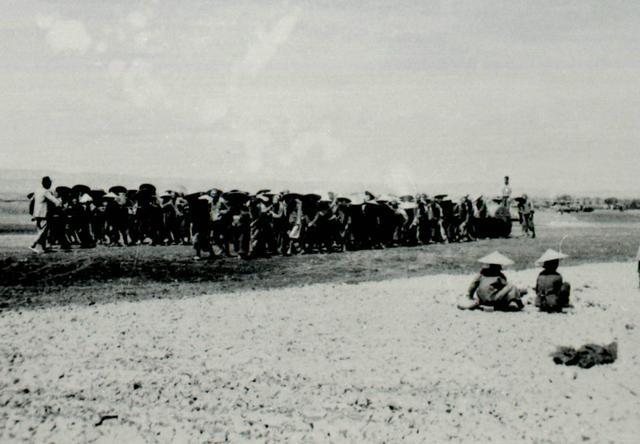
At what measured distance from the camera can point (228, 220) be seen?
21141mm

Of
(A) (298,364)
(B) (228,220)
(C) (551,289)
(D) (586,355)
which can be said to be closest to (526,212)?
(B) (228,220)

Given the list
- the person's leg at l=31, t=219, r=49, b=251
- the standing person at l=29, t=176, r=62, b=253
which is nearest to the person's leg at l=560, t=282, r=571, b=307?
the standing person at l=29, t=176, r=62, b=253

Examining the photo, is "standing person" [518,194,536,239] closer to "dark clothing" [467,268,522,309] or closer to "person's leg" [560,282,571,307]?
"person's leg" [560,282,571,307]

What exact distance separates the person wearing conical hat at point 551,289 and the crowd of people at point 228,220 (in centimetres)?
1009

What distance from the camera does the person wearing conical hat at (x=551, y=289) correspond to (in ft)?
41.6

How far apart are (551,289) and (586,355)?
3.35 metres

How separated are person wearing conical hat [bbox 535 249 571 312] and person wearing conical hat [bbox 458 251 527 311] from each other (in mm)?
382

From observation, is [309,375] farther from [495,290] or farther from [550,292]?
[550,292]

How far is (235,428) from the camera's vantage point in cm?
720

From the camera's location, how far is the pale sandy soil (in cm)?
726

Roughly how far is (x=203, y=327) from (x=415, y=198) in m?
20.8

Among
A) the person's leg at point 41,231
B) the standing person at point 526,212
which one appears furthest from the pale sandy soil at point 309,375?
the standing person at point 526,212

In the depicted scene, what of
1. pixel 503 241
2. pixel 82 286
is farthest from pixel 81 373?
pixel 503 241

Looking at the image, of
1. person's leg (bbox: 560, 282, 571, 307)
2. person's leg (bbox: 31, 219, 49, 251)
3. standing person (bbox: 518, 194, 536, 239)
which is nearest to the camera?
person's leg (bbox: 560, 282, 571, 307)
